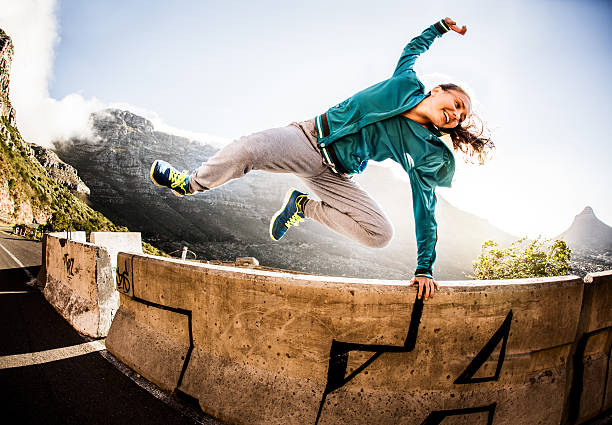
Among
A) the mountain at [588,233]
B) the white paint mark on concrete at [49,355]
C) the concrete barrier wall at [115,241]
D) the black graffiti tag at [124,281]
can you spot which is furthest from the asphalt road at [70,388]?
the mountain at [588,233]

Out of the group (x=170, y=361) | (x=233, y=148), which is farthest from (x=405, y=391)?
(x=233, y=148)

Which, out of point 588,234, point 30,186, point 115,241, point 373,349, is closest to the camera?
point 373,349

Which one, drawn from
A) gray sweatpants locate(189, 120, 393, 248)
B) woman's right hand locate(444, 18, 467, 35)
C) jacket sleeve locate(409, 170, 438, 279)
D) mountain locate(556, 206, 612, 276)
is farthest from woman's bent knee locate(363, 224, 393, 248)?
mountain locate(556, 206, 612, 276)

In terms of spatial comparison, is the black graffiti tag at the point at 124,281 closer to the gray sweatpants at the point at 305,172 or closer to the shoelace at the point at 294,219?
the gray sweatpants at the point at 305,172

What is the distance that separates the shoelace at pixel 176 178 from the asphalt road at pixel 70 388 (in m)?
1.67

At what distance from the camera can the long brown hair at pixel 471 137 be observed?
2.75 meters

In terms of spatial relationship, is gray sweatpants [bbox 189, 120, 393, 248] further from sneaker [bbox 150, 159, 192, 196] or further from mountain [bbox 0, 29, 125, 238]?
mountain [bbox 0, 29, 125, 238]

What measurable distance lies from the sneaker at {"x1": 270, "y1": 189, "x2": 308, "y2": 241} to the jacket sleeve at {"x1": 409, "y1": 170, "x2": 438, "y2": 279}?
1.39 metres

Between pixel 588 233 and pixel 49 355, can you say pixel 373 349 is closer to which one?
pixel 49 355

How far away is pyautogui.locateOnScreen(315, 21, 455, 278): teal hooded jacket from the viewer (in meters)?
2.51

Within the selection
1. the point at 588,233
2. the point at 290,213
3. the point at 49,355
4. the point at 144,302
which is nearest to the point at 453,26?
the point at 290,213

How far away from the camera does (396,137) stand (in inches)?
103

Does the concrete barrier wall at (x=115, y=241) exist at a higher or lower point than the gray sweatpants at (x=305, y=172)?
lower

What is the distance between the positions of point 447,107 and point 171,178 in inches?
100
